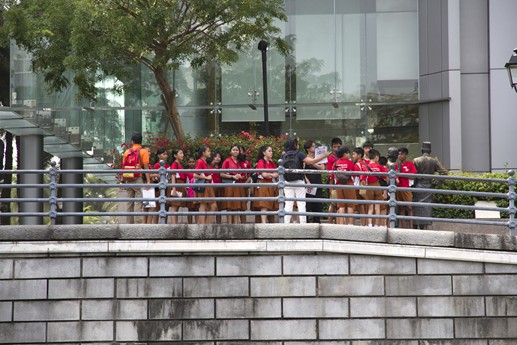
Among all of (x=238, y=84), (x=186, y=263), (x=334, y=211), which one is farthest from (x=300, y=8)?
(x=186, y=263)

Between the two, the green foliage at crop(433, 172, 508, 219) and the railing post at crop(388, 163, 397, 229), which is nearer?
the railing post at crop(388, 163, 397, 229)

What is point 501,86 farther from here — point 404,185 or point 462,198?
point 404,185

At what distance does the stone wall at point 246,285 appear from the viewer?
1675cm

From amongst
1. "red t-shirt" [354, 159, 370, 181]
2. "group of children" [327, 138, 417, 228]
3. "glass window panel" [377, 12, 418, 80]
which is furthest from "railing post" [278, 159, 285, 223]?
"glass window panel" [377, 12, 418, 80]

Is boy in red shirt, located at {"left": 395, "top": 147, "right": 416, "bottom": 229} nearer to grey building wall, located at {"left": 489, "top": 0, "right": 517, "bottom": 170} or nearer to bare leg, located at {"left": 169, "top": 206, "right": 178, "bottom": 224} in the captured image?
bare leg, located at {"left": 169, "top": 206, "right": 178, "bottom": 224}

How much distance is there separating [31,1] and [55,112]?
3.20 metres

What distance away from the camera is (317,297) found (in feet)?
55.4

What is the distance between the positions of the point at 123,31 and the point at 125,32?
0.14ft

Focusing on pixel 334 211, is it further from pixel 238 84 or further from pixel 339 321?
pixel 238 84

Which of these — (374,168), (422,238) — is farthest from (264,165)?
(422,238)

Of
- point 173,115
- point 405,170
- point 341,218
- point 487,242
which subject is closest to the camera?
point 487,242

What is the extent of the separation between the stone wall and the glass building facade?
12.5 metres

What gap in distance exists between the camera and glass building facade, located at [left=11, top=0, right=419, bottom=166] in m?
29.5

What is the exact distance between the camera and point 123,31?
77.8 feet
